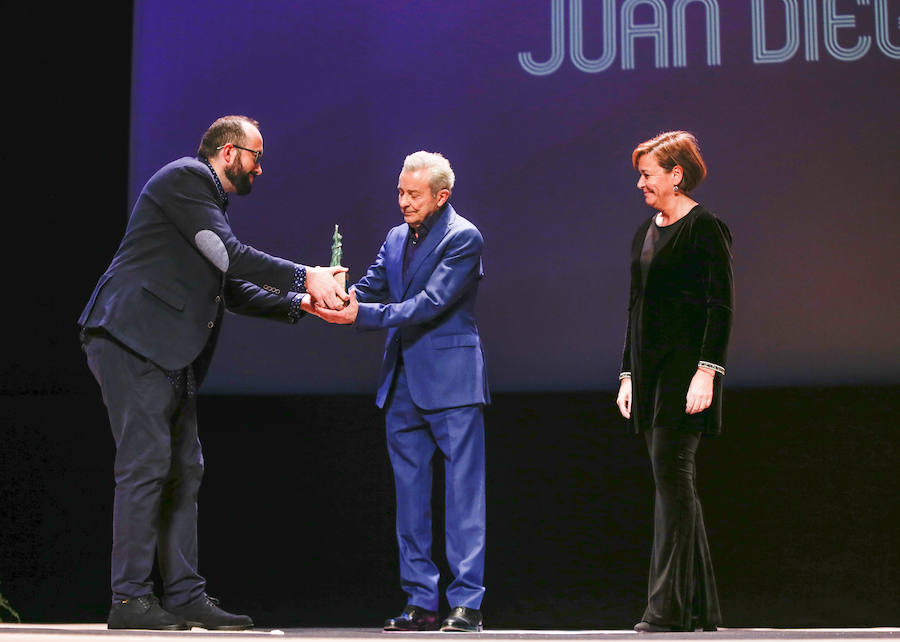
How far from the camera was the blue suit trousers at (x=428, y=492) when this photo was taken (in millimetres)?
3025

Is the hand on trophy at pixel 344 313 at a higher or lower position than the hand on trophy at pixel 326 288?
lower

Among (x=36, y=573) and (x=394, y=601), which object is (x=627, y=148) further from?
(x=36, y=573)

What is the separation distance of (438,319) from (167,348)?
85 centimetres

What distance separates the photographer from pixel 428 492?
3.13 m

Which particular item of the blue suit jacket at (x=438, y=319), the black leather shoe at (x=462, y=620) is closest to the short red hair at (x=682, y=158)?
the blue suit jacket at (x=438, y=319)

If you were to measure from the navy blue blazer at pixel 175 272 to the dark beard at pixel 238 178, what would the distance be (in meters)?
0.08

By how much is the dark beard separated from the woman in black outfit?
3.87 feet

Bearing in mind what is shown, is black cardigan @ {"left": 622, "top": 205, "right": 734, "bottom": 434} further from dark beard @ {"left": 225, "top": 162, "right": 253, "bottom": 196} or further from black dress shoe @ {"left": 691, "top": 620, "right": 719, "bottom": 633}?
dark beard @ {"left": 225, "top": 162, "right": 253, "bottom": 196}

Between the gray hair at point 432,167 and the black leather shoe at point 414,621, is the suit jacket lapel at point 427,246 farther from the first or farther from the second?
the black leather shoe at point 414,621

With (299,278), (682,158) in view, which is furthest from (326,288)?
(682,158)

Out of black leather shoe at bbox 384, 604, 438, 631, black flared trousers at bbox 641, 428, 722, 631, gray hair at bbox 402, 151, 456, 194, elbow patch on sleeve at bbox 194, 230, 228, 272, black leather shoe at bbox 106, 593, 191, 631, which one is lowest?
black leather shoe at bbox 384, 604, 438, 631

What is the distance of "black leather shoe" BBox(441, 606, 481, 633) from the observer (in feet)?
9.54

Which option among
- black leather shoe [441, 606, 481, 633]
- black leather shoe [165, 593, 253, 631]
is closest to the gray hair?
black leather shoe [441, 606, 481, 633]

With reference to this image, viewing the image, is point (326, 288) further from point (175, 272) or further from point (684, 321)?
point (684, 321)
